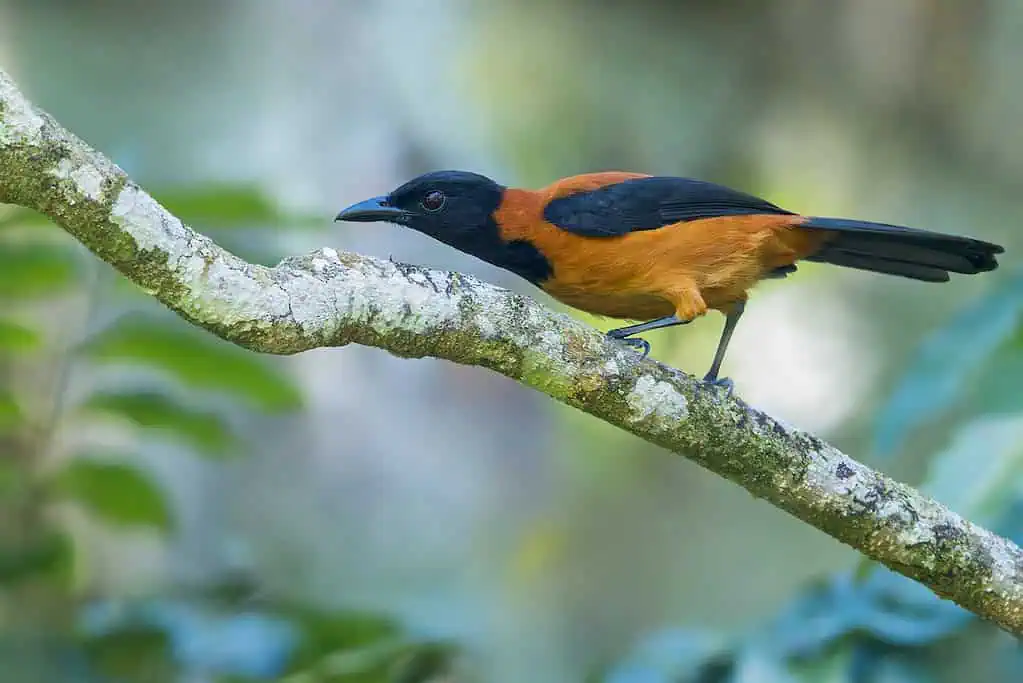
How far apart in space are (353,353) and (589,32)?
2.52 metres

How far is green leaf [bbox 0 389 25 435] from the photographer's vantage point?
323 cm

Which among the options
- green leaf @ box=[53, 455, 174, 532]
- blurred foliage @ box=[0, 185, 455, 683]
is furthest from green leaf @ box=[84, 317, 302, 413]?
green leaf @ box=[53, 455, 174, 532]

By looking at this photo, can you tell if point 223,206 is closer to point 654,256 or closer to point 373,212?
point 373,212

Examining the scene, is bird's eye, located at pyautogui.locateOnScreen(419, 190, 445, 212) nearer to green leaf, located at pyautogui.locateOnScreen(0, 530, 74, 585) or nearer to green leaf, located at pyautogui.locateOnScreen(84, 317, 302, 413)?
green leaf, located at pyautogui.locateOnScreen(84, 317, 302, 413)

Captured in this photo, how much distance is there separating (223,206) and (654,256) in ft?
4.31

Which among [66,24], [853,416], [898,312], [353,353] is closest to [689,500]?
[853,416]

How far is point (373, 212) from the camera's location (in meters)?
3.21

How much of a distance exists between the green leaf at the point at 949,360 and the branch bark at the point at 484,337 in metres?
0.58

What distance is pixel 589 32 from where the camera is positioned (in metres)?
6.45

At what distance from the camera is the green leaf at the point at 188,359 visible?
3.29m

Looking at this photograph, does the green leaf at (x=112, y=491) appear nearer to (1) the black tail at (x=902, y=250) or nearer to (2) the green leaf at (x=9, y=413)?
(2) the green leaf at (x=9, y=413)

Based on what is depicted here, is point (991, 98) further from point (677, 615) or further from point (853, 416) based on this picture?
point (677, 615)

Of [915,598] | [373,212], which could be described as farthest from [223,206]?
[915,598]

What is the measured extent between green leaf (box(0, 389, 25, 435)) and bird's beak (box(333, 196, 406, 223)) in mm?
1146
